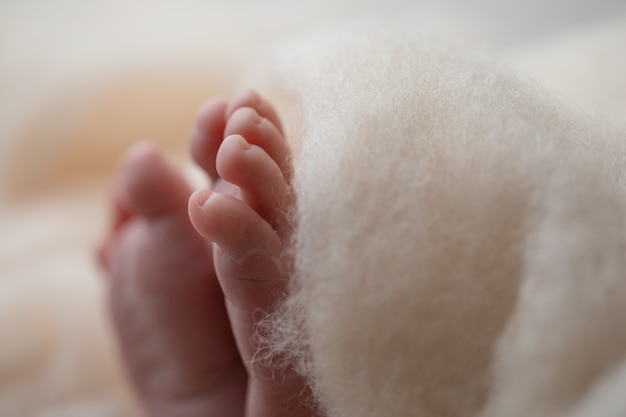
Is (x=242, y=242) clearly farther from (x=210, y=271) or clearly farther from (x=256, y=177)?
(x=210, y=271)

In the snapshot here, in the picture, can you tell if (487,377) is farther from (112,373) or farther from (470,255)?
(112,373)

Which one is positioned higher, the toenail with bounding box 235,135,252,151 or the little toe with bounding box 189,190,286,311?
the toenail with bounding box 235,135,252,151

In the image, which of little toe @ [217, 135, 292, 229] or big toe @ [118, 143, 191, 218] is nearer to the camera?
little toe @ [217, 135, 292, 229]

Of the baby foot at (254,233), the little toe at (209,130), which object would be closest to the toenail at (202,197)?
the baby foot at (254,233)

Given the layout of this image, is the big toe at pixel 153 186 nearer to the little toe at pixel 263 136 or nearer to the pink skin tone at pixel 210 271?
the pink skin tone at pixel 210 271

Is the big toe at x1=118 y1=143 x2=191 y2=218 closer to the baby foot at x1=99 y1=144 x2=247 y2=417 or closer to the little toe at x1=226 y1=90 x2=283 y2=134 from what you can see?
the baby foot at x1=99 y1=144 x2=247 y2=417

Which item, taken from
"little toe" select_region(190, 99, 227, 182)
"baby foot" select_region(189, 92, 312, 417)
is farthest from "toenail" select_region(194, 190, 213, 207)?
"little toe" select_region(190, 99, 227, 182)

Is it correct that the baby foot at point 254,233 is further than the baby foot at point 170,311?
No

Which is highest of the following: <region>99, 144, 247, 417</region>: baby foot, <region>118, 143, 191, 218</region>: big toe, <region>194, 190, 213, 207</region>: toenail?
<region>194, 190, 213, 207</region>: toenail

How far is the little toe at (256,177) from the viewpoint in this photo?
40 cm

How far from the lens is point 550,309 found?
0.33 meters

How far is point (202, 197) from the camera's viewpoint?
401 mm

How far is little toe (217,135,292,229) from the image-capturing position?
1.32 ft

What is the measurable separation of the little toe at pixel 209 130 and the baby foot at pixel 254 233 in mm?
56
